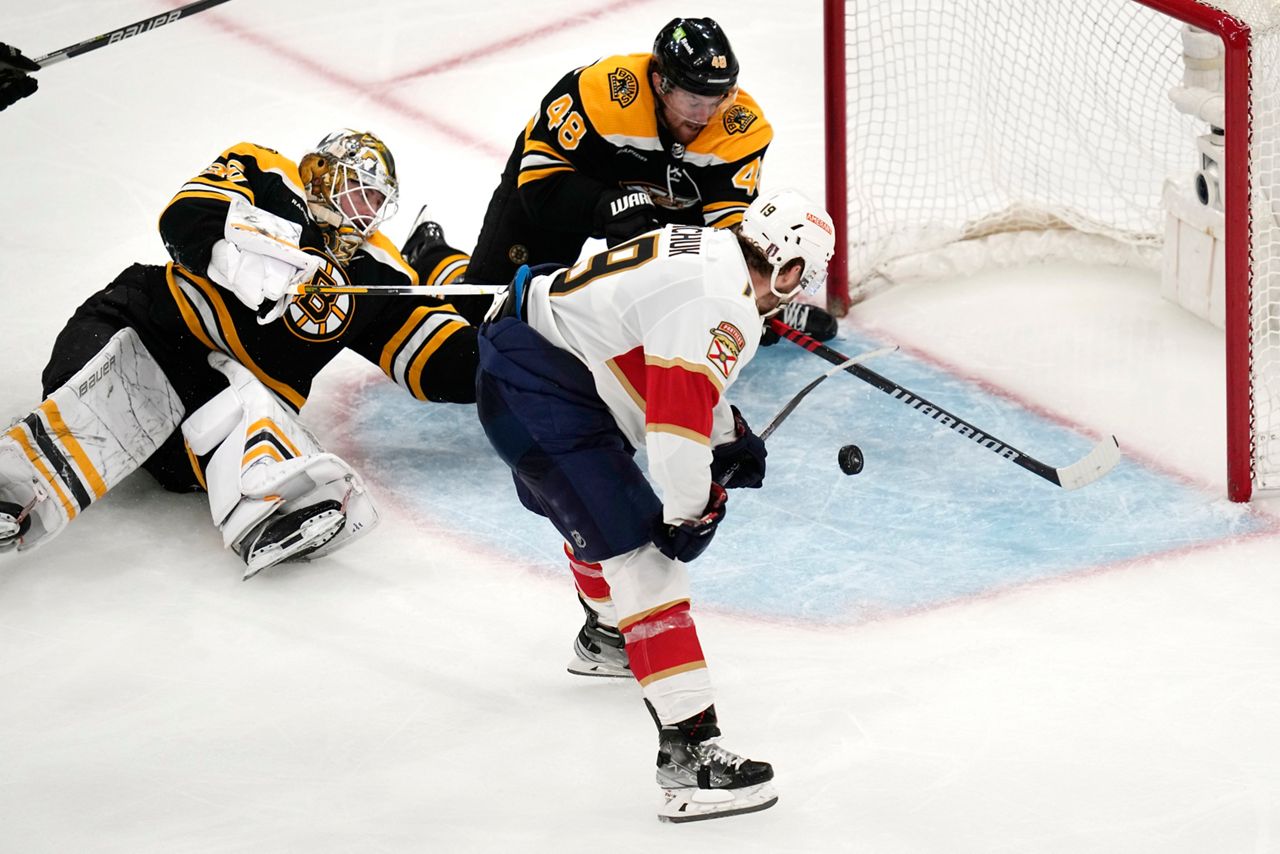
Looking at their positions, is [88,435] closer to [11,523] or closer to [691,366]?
[11,523]

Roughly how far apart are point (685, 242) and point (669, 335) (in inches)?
6.8

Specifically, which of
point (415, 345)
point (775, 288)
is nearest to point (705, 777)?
point (775, 288)

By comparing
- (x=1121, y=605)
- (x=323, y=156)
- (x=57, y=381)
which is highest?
(x=323, y=156)

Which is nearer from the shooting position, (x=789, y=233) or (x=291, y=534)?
(x=789, y=233)

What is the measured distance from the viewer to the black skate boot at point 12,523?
3443 millimetres

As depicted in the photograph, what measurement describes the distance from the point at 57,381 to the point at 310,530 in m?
0.70

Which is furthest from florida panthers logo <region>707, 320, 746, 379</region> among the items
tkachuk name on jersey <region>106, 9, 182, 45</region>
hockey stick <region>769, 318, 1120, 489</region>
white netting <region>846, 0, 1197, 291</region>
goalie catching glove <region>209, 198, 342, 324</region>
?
tkachuk name on jersey <region>106, 9, 182, 45</region>

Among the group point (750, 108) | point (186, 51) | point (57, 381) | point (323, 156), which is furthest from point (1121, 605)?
point (186, 51)

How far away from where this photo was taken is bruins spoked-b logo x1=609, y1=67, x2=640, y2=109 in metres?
4.06

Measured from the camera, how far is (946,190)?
15.7ft

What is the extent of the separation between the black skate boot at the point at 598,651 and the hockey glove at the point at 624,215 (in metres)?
1.11

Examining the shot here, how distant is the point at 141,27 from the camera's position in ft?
15.3

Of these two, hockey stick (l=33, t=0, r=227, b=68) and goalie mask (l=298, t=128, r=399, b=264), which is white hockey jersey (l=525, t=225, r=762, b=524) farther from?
hockey stick (l=33, t=0, r=227, b=68)

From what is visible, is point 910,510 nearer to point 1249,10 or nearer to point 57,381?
point 1249,10
